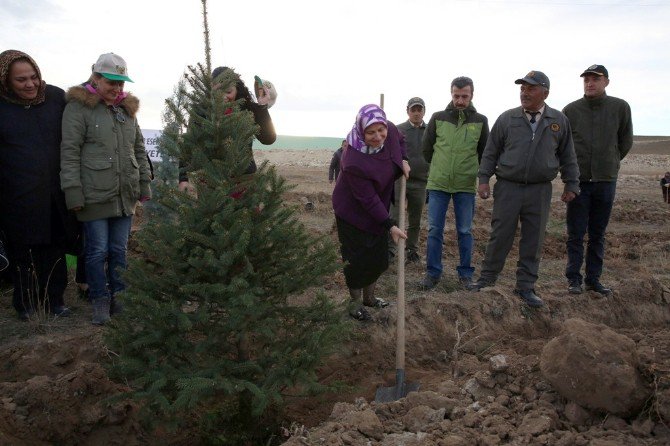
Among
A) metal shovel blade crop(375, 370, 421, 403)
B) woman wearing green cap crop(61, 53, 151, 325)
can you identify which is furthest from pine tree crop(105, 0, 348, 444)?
woman wearing green cap crop(61, 53, 151, 325)

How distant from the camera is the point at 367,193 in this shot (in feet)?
15.3

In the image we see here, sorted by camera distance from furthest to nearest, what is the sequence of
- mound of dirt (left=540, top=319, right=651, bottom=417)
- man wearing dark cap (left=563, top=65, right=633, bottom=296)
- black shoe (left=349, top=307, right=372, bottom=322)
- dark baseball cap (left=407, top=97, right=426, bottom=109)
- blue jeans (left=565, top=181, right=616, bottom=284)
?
1. dark baseball cap (left=407, top=97, right=426, bottom=109)
2. blue jeans (left=565, top=181, right=616, bottom=284)
3. man wearing dark cap (left=563, top=65, right=633, bottom=296)
4. black shoe (left=349, top=307, right=372, bottom=322)
5. mound of dirt (left=540, top=319, right=651, bottom=417)

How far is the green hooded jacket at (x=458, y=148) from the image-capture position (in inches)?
237

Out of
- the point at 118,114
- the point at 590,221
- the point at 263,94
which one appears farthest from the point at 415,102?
the point at 118,114

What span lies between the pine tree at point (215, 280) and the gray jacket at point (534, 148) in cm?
264

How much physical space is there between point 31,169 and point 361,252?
274 centimetres

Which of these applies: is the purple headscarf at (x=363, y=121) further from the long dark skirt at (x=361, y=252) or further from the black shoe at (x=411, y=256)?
the black shoe at (x=411, y=256)

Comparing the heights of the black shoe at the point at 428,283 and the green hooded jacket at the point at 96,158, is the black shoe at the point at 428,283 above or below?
below

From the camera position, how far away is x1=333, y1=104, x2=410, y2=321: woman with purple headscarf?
461 centimetres

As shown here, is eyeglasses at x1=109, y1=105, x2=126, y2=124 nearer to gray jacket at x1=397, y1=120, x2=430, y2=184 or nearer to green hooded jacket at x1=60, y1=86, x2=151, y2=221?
green hooded jacket at x1=60, y1=86, x2=151, y2=221

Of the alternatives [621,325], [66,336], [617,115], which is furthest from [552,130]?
[66,336]

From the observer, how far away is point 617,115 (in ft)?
19.1

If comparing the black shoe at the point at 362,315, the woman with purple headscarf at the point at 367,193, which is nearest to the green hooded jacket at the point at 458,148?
the woman with purple headscarf at the point at 367,193

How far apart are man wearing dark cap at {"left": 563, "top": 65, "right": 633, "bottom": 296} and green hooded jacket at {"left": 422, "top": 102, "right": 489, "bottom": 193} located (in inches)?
36.4
